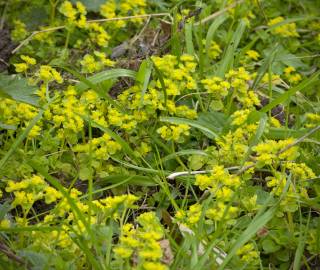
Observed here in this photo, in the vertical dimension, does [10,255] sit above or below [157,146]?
above

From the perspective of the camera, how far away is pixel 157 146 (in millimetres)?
3076

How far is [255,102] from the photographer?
10.3ft

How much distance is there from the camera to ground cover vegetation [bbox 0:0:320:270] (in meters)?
2.36

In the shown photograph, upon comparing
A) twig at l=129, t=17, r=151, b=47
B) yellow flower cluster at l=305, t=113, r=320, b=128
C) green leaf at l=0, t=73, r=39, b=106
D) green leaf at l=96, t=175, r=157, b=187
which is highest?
green leaf at l=0, t=73, r=39, b=106

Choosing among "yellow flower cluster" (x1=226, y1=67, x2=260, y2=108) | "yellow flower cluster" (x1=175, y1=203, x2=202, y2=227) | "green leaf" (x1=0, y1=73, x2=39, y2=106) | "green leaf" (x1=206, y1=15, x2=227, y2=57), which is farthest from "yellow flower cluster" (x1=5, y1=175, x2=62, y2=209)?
"green leaf" (x1=206, y1=15, x2=227, y2=57)

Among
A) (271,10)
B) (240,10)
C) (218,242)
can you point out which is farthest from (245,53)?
(218,242)

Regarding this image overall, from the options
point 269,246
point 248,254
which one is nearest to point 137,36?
point 269,246

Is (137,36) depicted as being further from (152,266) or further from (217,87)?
(152,266)

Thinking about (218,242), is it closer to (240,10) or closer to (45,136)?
(45,136)

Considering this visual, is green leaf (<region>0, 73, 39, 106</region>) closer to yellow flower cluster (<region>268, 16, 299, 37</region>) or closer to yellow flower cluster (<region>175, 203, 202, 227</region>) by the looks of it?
yellow flower cluster (<region>175, 203, 202, 227</region>)

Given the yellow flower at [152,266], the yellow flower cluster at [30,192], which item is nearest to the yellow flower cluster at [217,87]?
the yellow flower cluster at [30,192]

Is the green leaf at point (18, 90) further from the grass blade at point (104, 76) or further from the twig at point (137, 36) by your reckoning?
the twig at point (137, 36)

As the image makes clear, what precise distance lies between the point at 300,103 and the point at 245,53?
0.47 metres

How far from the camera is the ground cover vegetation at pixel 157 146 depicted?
2.36 meters
